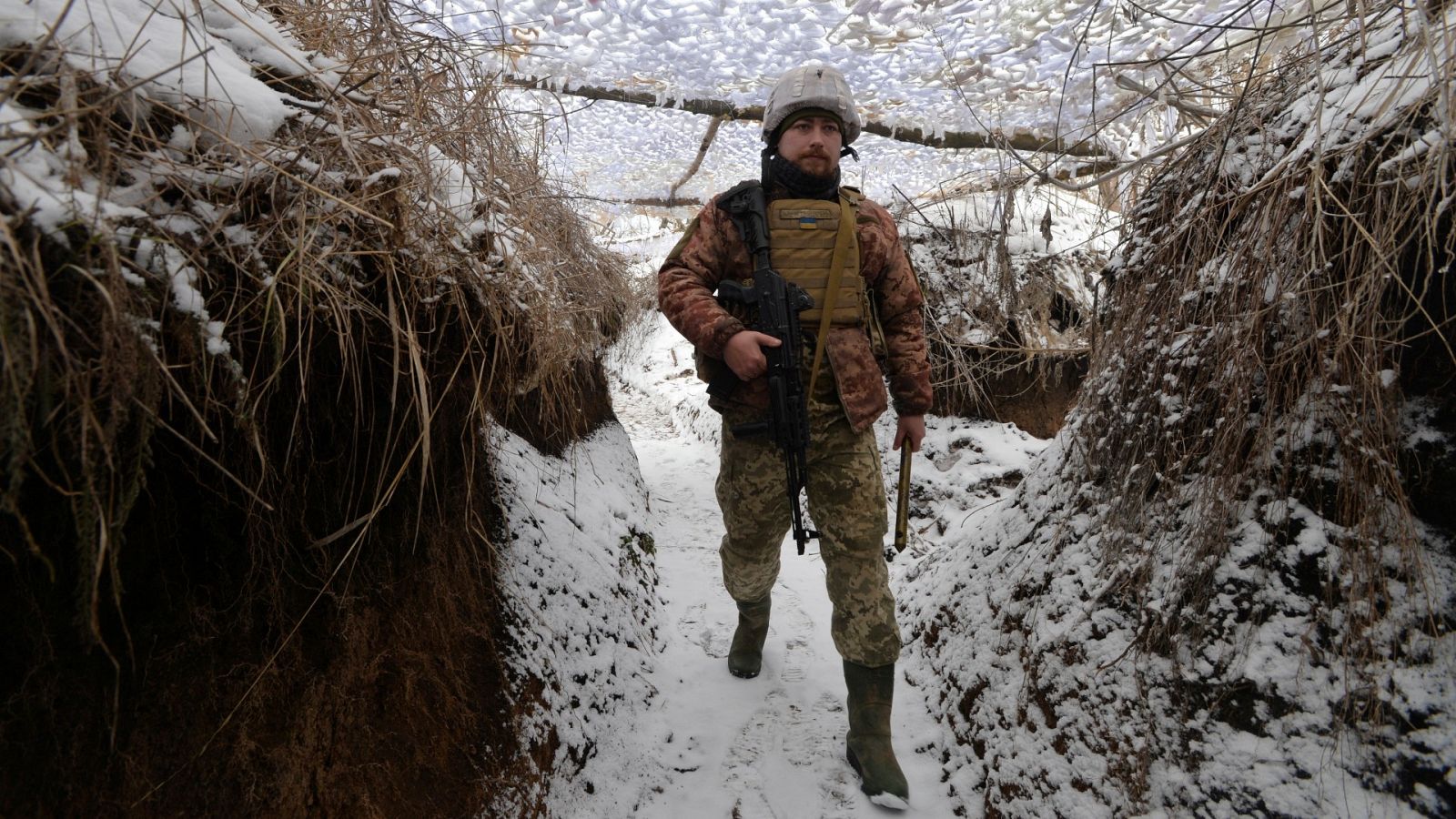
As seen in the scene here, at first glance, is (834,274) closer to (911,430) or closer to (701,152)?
(911,430)

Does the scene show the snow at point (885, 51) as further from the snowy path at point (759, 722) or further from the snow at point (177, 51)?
the snowy path at point (759, 722)

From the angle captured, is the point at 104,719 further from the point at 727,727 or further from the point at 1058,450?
the point at 1058,450

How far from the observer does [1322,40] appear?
5.07 ft

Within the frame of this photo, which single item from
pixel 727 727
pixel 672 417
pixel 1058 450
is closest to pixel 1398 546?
pixel 1058 450

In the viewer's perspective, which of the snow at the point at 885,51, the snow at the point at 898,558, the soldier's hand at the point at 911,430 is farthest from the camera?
the snow at the point at 885,51

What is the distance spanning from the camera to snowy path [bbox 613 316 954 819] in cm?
189

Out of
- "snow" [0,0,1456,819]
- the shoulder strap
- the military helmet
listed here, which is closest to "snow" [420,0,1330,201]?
"snow" [0,0,1456,819]

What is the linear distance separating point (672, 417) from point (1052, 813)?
23.5ft

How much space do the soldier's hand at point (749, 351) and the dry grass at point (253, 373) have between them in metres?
0.59

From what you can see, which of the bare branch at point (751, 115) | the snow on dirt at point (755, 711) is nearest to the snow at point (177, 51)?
the snow on dirt at point (755, 711)

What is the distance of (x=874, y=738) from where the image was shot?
1.95 m

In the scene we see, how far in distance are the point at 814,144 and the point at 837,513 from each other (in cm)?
128

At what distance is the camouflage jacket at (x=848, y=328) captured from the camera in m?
2.09

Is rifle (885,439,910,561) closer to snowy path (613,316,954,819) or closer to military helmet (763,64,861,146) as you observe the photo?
snowy path (613,316,954,819)
